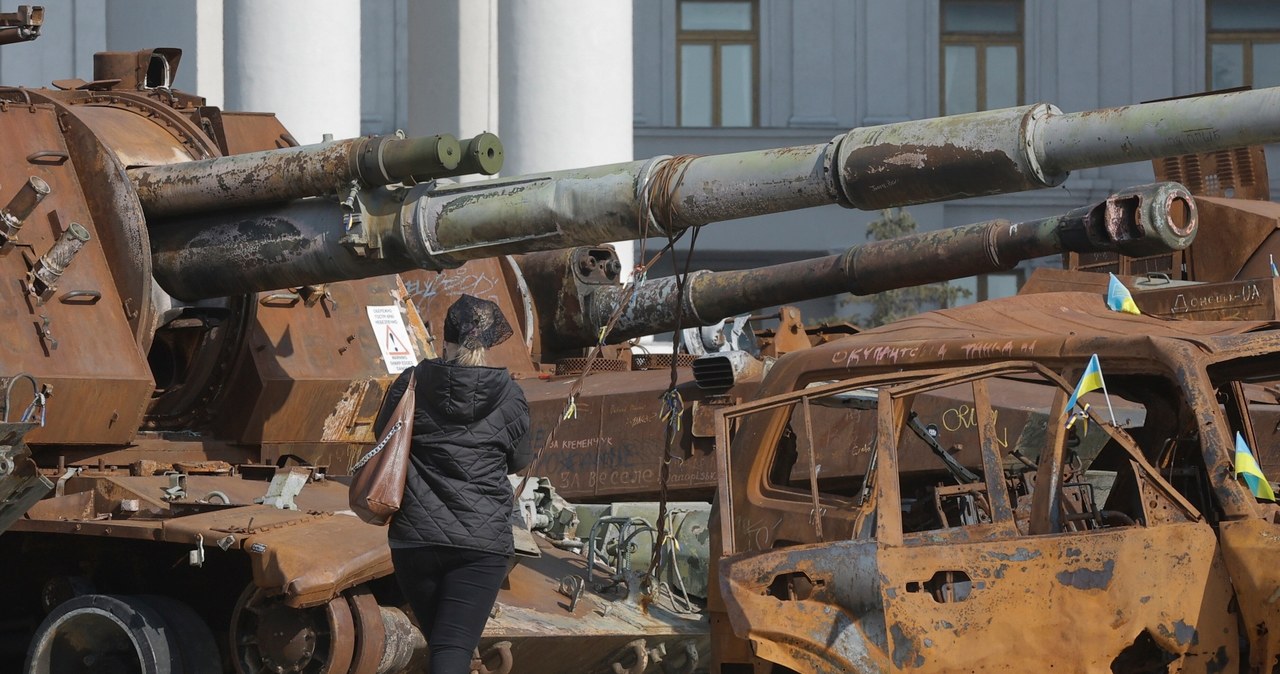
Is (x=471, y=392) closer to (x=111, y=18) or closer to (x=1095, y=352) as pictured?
(x=1095, y=352)

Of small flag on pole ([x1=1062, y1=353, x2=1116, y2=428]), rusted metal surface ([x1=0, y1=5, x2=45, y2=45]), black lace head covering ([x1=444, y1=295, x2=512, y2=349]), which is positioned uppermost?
rusted metal surface ([x1=0, y1=5, x2=45, y2=45])

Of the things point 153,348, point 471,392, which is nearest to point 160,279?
point 153,348

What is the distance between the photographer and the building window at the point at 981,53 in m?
27.1

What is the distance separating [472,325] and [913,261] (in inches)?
150

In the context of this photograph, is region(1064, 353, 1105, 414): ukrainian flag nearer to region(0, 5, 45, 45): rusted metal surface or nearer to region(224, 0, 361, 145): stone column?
region(0, 5, 45, 45): rusted metal surface

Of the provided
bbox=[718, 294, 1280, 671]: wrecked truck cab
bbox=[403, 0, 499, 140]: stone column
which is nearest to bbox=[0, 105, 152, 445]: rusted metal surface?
bbox=[718, 294, 1280, 671]: wrecked truck cab

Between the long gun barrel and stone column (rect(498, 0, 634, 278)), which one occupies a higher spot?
stone column (rect(498, 0, 634, 278))

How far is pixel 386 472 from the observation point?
6.71m

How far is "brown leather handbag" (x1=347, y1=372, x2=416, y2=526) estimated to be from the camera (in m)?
6.68

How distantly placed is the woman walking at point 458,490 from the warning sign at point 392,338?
2.78 metres

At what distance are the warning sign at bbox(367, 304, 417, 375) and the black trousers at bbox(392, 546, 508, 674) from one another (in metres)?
2.93

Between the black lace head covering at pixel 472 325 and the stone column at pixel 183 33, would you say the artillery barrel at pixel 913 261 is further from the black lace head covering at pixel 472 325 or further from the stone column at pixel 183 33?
the stone column at pixel 183 33

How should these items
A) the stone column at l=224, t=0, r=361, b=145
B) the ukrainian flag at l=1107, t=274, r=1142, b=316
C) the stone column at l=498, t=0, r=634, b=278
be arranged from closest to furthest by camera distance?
the ukrainian flag at l=1107, t=274, r=1142, b=316, the stone column at l=224, t=0, r=361, b=145, the stone column at l=498, t=0, r=634, b=278

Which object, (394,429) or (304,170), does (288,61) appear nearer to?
(304,170)
